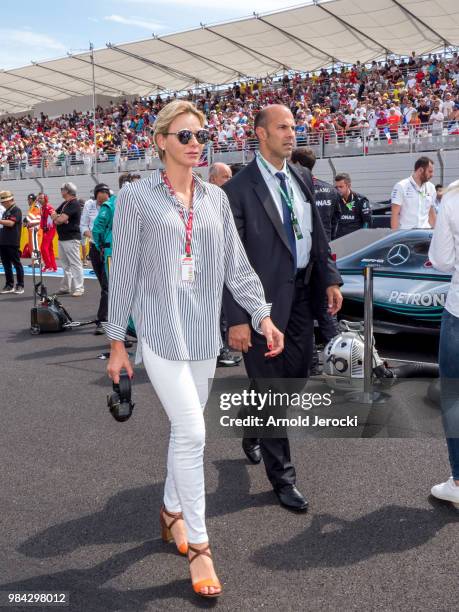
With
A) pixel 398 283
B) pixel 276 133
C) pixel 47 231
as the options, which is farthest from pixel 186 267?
pixel 47 231

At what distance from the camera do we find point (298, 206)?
366 cm

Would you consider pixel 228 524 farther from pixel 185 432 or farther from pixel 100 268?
pixel 100 268

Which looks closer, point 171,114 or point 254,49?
point 171,114

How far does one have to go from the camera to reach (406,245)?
6.94 meters

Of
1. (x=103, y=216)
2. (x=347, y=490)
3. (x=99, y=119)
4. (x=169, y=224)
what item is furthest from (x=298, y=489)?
(x=99, y=119)

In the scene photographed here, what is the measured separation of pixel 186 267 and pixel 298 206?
1.07 meters

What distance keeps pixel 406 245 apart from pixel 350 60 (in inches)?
1019

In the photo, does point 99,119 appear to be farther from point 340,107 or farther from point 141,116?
point 340,107

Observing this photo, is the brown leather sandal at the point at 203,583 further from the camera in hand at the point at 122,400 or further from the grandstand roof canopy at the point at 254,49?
the grandstand roof canopy at the point at 254,49

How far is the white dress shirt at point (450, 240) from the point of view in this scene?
3.40m

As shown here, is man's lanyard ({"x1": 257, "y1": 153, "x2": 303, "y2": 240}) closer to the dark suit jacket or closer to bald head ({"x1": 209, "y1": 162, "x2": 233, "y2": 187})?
the dark suit jacket

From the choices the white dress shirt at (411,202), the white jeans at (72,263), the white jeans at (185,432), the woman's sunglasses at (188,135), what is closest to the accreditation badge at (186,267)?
the white jeans at (185,432)

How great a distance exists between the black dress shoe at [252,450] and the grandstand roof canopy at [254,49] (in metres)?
23.9

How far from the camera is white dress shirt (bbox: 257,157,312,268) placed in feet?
11.9
